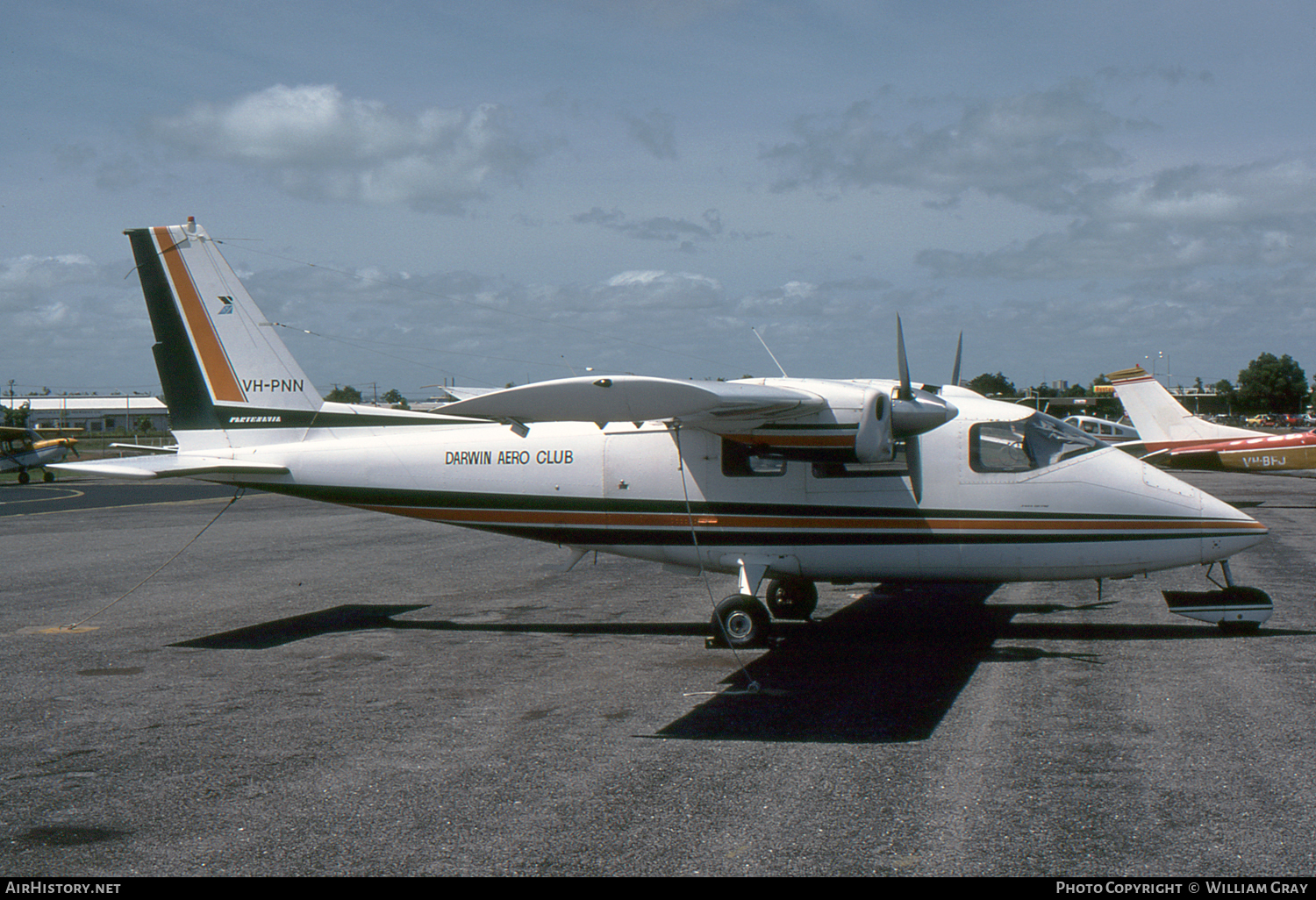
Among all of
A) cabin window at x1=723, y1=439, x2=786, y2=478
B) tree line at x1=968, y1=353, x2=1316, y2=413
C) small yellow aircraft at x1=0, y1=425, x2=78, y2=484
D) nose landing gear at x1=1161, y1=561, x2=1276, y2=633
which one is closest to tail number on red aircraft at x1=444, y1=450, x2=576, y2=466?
cabin window at x1=723, y1=439, x2=786, y2=478

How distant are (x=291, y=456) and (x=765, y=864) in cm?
985

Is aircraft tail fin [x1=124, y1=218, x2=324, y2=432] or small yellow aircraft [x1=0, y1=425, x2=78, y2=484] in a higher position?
aircraft tail fin [x1=124, y1=218, x2=324, y2=432]

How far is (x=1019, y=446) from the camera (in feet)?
37.8

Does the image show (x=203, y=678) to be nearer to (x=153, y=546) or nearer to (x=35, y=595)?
(x=35, y=595)

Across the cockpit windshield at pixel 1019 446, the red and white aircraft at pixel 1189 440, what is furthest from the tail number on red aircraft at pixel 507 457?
the red and white aircraft at pixel 1189 440

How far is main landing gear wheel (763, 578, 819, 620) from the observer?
12742 millimetres

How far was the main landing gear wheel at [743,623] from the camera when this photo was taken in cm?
1122

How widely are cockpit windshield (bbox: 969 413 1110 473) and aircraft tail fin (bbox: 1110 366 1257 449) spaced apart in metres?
20.5

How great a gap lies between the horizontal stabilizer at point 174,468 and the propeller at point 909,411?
806cm

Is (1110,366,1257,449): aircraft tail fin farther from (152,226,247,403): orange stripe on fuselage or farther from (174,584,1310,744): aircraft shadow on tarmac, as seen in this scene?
(152,226,247,403): orange stripe on fuselage

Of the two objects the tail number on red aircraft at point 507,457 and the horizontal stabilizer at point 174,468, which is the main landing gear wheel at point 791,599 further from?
the horizontal stabilizer at point 174,468

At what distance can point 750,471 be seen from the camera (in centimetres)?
1187

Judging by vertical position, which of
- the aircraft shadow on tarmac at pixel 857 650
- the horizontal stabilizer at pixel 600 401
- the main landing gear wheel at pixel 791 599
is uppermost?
the horizontal stabilizer at pixel 600 401

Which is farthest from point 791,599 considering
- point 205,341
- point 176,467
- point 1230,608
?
point 205,341
